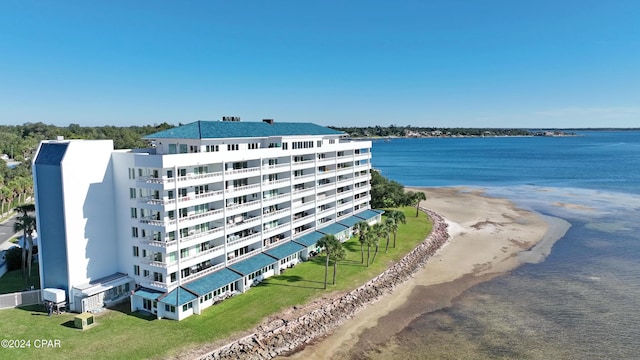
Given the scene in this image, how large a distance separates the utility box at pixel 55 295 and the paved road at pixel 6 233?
106 feet

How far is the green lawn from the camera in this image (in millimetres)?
38875

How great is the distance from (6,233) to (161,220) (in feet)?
181

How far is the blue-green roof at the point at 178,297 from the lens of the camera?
45.2m

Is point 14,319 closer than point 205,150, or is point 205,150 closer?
point 14,319

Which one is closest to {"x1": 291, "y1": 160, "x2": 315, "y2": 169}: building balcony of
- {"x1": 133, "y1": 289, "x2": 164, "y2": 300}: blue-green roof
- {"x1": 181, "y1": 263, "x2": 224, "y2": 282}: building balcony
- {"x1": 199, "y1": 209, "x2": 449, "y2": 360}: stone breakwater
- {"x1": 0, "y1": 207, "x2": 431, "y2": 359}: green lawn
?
{"x1": 0, "y1": 207, "x2": 431, "y2": 359}: green lawn

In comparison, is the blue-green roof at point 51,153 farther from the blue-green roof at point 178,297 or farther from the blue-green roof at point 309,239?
A: the blue-green roof at point 309,239

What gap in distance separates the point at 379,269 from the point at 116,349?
38766 mm

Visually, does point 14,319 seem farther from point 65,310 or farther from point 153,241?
point 153,241

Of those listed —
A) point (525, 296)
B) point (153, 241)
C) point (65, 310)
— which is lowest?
point (525, 296)

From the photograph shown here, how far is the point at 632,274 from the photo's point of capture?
68.3m

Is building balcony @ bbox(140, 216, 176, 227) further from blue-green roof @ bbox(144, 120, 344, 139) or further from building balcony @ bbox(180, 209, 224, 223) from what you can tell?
blue-green roof @ bbox(144, 120, 344, 139)

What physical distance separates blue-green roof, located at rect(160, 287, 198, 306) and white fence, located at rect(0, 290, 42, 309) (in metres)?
17.2

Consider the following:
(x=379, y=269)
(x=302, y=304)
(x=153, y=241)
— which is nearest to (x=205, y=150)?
(x=153, y=241)

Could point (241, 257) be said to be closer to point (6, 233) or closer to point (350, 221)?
point (350, 221)
